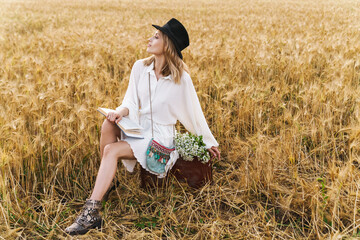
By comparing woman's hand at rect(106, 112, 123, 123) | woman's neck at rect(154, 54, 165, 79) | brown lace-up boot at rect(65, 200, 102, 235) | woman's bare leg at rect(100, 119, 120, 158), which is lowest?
brown lace-up boot at rect(65, 200, 102, 235)

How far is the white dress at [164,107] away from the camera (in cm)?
256

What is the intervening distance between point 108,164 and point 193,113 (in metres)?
0.75

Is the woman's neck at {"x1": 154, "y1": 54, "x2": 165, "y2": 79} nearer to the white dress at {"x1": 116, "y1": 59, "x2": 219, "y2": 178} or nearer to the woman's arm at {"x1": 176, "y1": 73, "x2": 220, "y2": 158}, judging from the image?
the white dress at {"x1": 116, "y1": 59, "x2": 219, "y2": 178}

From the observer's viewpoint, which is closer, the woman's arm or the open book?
the open book

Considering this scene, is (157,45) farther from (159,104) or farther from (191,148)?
(191,148)

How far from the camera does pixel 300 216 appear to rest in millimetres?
2303

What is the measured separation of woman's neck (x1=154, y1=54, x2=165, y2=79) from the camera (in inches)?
102

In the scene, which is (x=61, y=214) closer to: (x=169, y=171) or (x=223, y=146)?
(x=169, y=171)

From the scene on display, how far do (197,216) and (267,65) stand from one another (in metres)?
2.72

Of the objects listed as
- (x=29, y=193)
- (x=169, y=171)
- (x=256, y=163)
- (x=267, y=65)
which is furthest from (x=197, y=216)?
(x=267, y=65)

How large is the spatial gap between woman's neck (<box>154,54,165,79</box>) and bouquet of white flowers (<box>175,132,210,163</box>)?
1.70 ft

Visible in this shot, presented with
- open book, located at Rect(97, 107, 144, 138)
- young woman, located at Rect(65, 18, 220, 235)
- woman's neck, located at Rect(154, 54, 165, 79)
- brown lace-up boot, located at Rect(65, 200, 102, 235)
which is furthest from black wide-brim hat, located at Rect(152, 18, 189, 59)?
brown lace-up boot, located at Rect(65, 200, 102, 235)

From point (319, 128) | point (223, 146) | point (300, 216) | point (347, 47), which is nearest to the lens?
point (300, 216)

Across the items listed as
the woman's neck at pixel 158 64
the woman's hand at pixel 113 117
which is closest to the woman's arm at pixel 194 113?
the woman's neck at pixel 158 64
